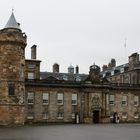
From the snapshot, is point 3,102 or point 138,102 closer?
point 3,102

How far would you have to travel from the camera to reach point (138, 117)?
67625 millimetres

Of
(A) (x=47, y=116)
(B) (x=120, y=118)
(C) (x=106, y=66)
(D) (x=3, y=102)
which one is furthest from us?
(C) (x=106, y=66)

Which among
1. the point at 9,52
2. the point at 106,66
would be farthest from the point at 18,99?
the point at 106,66

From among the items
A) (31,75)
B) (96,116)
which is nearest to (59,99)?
(96,116)

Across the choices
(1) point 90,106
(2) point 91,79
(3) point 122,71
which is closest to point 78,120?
(1) point 90,106

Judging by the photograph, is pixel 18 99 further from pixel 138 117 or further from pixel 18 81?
pixel 138 117

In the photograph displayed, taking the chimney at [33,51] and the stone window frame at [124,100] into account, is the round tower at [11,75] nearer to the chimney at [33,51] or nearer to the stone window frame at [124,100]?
the chimney at [33,51]

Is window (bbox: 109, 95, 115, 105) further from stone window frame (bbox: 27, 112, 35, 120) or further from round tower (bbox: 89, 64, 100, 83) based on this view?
stone window frame (bbox: 27, 112, 35, 120)

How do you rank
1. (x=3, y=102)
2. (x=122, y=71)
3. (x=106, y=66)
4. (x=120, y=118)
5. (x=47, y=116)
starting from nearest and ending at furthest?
(x=3, y=102), (x=47, y=116), (x=120, y=118), (x=122, y=71), (x=106, y=66)

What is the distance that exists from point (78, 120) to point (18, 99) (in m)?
15.7

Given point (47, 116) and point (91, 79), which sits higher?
point (91, 79)

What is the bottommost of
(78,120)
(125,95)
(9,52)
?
(78,120)

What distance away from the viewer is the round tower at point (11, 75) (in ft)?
157

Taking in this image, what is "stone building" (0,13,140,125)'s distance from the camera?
4859 cm
